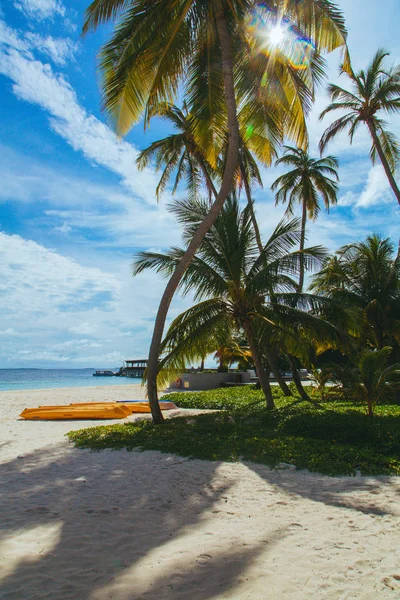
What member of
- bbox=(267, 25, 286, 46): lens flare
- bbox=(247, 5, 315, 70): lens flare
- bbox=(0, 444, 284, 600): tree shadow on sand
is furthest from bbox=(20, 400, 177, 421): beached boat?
bbox=(267, 25, 286, 46): lens flare

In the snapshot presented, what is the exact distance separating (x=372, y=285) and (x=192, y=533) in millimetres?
16833

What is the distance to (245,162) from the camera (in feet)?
56.6

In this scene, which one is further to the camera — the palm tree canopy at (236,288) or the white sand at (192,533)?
the palm tree canopy at (236,288)

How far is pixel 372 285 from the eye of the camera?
18.7 meters

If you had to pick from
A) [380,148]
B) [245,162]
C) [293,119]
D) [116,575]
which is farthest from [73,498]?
[380,148]

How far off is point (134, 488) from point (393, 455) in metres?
4.48

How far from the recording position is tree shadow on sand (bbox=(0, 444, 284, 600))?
312 cm

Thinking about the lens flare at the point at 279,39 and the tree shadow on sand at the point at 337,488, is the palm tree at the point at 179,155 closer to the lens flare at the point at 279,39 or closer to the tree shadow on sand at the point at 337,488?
the lens flare at the point at 279,39

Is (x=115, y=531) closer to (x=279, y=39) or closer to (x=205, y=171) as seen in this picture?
(x=279, y=39)

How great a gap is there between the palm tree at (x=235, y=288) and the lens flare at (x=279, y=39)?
3955mm

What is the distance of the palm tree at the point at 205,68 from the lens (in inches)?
375

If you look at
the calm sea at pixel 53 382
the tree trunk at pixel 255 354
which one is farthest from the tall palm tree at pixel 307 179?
the calm sea at pixel 53 382

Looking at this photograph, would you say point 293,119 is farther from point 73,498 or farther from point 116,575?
point 116,575

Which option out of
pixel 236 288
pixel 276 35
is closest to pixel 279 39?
pixel 276 35
